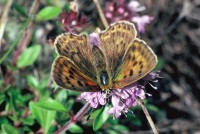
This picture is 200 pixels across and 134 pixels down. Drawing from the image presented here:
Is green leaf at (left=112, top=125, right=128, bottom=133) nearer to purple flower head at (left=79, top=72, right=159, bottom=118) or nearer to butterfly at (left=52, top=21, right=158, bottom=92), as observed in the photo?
purple flower head at (left=79, top=72, right=159, bottom=118)

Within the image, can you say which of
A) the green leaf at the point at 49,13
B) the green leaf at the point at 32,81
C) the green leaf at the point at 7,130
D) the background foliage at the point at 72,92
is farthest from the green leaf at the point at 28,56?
the green leaf at the point at 7,130

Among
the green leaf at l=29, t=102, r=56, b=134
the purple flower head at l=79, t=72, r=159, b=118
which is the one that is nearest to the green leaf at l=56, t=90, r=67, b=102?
the green leaf at l=29, t=102, r=56, b=134

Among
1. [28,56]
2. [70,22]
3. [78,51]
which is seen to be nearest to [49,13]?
[70,22]

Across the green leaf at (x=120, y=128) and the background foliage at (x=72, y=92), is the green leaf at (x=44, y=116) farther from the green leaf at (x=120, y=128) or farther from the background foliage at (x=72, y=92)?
the green leaf at (x=120, y=128)

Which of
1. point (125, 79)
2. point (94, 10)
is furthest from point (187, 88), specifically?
point (125, 79)

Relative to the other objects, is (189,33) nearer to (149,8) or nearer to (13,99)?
(149,8)

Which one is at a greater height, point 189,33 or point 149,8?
point 149,8
